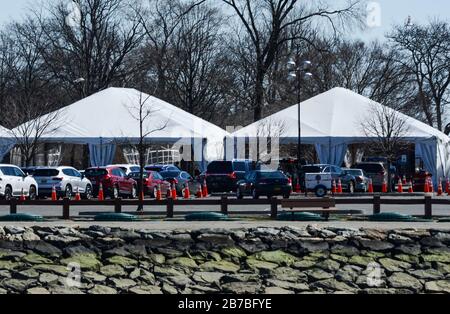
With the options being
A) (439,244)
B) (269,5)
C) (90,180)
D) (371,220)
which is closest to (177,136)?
(90,180)

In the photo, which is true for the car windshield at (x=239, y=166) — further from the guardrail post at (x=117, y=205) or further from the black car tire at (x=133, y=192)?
the guardrail post at (x=117, y=205)

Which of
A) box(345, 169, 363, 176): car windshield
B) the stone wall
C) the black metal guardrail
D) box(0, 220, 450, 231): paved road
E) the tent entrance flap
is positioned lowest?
the stone wall

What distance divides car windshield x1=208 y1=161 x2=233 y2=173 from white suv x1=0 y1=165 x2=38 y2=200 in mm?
9637

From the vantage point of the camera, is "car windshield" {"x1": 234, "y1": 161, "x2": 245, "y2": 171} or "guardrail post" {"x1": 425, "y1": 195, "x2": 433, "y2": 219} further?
"car windshield" {"x1": 234, "y1": 161, "x2": 245, "y2": 171}

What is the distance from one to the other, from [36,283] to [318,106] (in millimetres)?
34529

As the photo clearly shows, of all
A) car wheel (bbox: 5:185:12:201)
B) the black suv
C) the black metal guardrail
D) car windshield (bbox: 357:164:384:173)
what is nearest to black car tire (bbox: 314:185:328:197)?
the black suv

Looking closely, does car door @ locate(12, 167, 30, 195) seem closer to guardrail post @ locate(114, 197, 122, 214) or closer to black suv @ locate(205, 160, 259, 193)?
black suv @ locate(205, 160, 259, 193)

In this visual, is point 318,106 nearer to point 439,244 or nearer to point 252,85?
point 252,85

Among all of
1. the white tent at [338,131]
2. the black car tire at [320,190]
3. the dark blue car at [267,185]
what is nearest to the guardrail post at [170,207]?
the dark blue car at [267,185]

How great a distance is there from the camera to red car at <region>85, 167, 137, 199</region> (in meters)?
46.9

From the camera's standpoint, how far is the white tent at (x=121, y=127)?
176 ft

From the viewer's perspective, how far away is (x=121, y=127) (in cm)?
5412

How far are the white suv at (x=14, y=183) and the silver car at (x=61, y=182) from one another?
0.93 meters

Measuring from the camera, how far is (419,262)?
1011 inches
